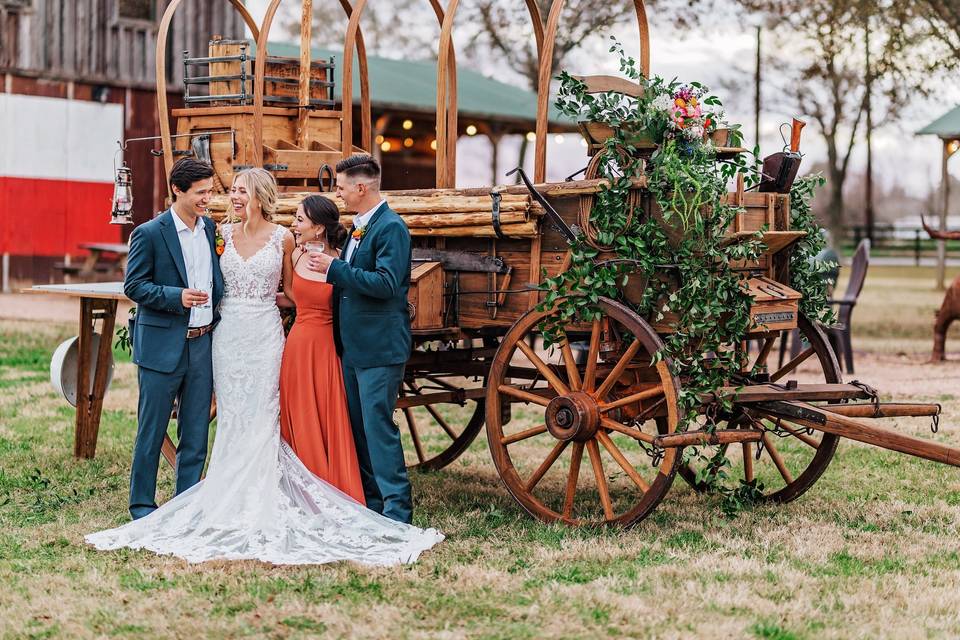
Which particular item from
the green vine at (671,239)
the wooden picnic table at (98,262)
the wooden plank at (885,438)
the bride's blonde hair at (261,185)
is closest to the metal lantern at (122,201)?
the bride's blonde hair at (261,185)

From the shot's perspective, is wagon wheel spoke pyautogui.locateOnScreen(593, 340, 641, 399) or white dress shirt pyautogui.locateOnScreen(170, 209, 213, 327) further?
white dress shirt pyautogui.locateOnScreen(170, 209, 213, 327)

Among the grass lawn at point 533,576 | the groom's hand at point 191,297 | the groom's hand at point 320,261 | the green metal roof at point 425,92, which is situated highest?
the green metal roof at point 425,92

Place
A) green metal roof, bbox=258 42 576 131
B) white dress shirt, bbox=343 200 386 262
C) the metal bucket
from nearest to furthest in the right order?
white dress shirt, bbox=343 200 386 262 → the metal bucket → green metal roof, bbox=258 42 576 131

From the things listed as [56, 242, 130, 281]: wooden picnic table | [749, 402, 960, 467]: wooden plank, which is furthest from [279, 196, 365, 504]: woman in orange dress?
[56, 242, 130, 281]: wooden picnic table

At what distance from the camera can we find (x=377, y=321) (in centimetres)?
556

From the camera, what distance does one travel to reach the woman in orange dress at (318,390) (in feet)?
19.0

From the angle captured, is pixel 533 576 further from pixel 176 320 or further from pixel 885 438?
pixel 176 320

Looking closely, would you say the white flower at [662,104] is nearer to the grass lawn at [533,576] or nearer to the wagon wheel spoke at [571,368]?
the wagon wheel spoke at [571,368]

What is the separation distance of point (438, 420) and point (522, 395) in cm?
200

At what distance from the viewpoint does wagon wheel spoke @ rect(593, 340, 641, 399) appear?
5426 millimetres

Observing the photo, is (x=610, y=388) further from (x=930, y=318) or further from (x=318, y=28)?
(x=318, y=28)

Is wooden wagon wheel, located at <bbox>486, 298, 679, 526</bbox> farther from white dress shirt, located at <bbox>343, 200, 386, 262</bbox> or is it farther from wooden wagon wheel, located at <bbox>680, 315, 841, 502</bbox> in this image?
white dress shirt, located at <bbox>343, 200, 386, 262</bbox>

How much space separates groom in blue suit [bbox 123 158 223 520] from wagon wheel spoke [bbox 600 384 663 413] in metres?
1.88

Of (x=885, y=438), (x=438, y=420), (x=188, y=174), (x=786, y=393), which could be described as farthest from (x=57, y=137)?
(x=885, y=438)
